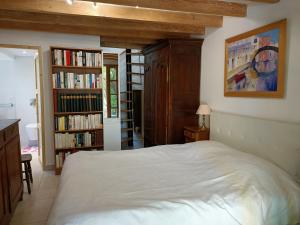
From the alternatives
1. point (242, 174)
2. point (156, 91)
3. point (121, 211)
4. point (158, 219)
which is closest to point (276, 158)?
point (242, 174)

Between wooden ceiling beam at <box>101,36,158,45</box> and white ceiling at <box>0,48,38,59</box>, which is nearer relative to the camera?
wooden ceiling beam at <box>101,36,158,45</box>

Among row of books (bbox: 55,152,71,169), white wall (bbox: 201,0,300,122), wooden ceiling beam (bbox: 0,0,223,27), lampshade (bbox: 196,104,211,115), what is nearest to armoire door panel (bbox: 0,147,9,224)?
wooden ceiling beam (bbox: 0,0,223,27)

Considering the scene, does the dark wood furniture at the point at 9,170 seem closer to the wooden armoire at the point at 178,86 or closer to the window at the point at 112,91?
the wooden armoire at the point at 178,86

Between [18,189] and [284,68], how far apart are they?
3.16 m

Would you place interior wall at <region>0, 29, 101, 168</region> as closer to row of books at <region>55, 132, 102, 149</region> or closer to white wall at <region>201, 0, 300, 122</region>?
row of books at <region>55, 132, 102, 149</region>

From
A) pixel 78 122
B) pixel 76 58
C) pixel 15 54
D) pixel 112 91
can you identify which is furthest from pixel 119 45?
pixel 15 54

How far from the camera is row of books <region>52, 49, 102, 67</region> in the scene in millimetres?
3607

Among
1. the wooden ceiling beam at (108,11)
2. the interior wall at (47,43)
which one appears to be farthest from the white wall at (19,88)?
the wooden ceiling beam at (108,11)

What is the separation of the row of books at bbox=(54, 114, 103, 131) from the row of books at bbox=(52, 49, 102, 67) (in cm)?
87

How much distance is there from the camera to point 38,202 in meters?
2.83

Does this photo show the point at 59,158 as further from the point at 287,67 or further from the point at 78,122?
the point at 287,67

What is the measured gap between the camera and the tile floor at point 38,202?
8.05 ft

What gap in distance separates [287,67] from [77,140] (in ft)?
10.4

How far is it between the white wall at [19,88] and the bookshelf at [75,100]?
2.34 m
